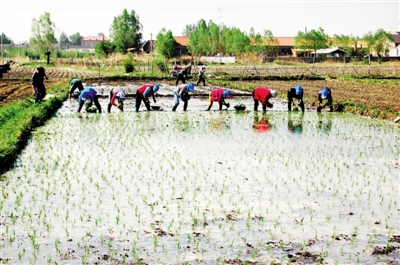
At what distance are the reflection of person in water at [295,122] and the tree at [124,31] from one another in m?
60.2

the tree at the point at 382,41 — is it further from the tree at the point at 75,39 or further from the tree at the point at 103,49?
the tree at the point at 75,39

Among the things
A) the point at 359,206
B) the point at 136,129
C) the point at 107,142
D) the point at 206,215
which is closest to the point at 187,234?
the point at 206,215

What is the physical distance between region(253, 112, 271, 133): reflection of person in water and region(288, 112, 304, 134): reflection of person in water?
53 centimetres

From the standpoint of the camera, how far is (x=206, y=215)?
6105 millimetres

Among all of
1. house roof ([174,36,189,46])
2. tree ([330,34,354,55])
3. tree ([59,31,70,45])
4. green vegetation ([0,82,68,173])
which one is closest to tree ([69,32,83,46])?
tree ([59,31,70,45])

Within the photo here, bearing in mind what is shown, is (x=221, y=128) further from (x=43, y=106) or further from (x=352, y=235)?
(x=352, y=235)

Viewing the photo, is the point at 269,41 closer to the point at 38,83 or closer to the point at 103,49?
the point at 103,49

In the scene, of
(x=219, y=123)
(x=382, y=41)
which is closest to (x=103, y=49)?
(x=382, y=41)

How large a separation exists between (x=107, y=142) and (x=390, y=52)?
70846 millimetres

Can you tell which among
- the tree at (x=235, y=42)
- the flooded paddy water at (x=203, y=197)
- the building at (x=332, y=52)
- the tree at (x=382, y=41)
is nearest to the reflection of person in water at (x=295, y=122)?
the flooded paddy water at (x=203, y=197)

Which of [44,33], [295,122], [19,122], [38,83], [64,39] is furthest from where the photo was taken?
[64,39]

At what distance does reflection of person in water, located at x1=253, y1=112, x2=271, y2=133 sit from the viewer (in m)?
12.9

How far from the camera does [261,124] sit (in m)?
13.8

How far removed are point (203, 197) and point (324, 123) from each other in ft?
25.1
